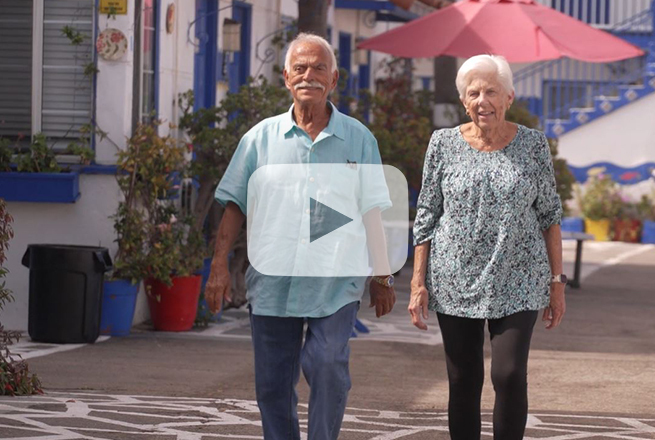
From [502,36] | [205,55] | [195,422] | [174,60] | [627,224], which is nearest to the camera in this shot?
[195,422]

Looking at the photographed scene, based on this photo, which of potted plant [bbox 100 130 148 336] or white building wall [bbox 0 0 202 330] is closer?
potted plant [bbox 100 130 148 336]

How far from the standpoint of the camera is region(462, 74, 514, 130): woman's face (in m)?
5.32

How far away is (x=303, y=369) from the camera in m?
5.07

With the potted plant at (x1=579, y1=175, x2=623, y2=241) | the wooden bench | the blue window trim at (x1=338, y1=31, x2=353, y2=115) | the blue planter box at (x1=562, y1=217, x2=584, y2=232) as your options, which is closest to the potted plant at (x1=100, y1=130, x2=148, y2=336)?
the wooden bench

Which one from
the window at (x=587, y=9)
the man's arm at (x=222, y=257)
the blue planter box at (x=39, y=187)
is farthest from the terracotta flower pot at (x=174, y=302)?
the window at (x=587, y=9)

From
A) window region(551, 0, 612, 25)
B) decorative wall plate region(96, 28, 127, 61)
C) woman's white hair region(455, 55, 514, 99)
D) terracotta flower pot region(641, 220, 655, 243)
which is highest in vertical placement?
window region(551, 0, 612, 25)

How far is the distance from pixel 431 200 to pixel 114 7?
5445 millimetres

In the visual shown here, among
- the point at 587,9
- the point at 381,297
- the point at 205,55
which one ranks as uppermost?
the point at 587,9

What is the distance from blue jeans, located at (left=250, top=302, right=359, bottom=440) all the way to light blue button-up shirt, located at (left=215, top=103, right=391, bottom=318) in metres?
0.06

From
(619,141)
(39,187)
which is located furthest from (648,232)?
(39,187)

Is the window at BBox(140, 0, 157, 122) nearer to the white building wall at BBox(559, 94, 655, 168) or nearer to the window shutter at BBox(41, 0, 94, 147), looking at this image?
the window shutter at BBox(41, 0, 94, 147)

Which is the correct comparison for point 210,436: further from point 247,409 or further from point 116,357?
point 116,357

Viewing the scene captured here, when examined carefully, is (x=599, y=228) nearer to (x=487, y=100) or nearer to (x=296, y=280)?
(x=487, y=100)

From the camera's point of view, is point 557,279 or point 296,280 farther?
point 557,279
